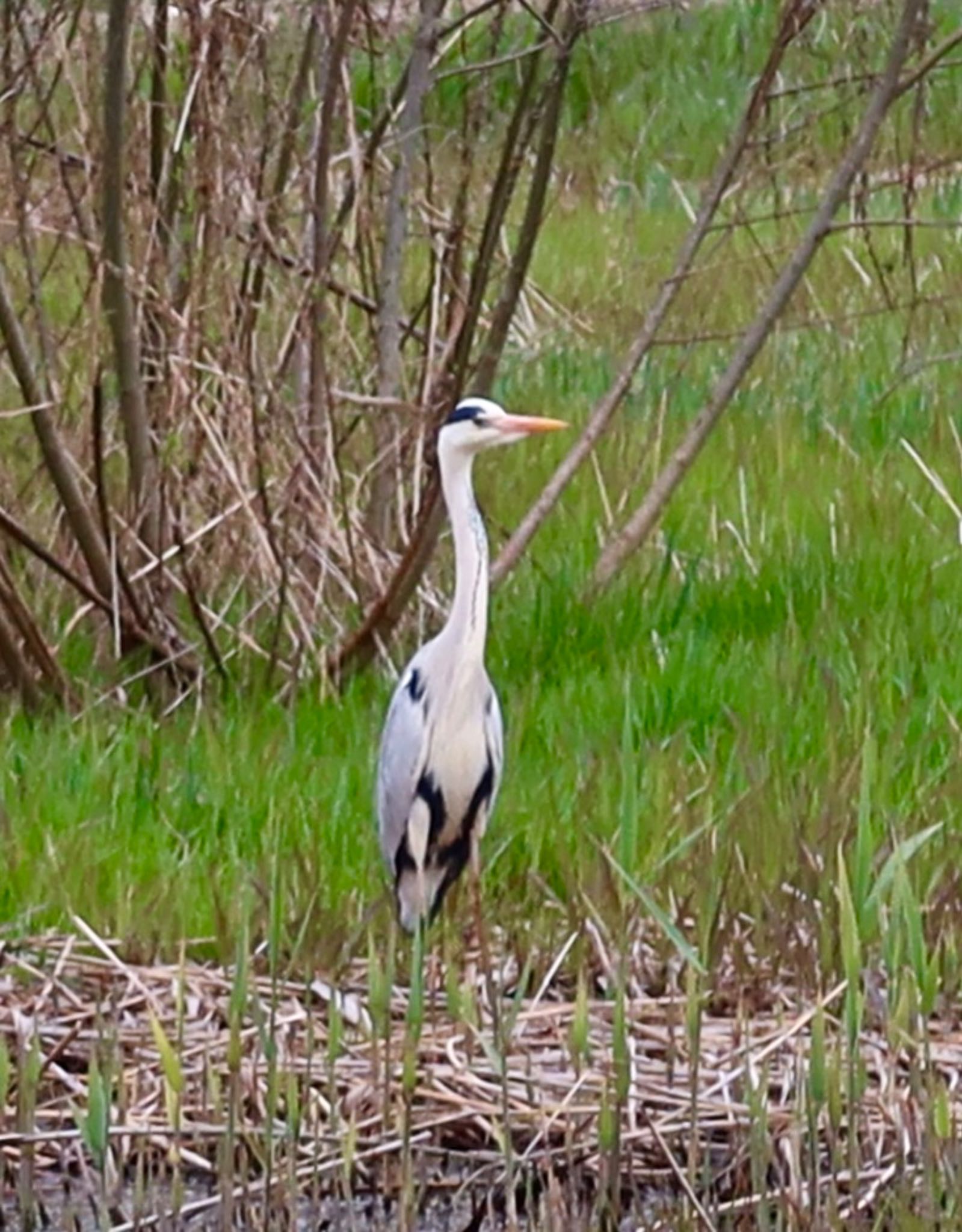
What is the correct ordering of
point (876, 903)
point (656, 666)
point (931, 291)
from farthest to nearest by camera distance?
point (931, 291), point (656, 666), point (876, 903)

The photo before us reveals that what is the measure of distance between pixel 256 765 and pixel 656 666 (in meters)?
0.97

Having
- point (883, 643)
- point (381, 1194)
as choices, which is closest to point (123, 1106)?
point (381, 1194)

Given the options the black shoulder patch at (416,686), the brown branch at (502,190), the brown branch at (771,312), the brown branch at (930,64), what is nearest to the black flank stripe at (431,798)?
the black shoulder patch at (416,686)

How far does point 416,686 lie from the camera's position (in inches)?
176

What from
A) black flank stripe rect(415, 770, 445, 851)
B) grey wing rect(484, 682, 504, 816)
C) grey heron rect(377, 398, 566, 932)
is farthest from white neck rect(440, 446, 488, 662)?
black flank stripe rect(415, 770, 445, 851)

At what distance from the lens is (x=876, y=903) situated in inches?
140

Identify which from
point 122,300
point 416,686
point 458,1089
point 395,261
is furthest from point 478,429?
point 395,261

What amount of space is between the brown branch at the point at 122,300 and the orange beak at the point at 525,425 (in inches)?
46.7

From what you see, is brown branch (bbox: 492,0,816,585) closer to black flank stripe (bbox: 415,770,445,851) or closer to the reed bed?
black flank stripe (bbox: 415,770,445,851)

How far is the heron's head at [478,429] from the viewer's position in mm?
4422

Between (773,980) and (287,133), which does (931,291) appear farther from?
(773,980)

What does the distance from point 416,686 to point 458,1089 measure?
80cm

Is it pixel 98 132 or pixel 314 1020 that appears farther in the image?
pixel 98 132

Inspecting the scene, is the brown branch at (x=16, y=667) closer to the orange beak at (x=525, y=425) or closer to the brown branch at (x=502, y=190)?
the brown branch at (x=502, y=190)
